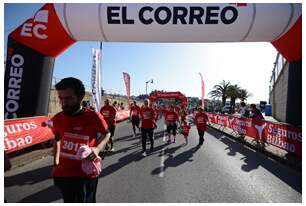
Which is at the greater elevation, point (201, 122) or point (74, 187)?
point (201, 122)

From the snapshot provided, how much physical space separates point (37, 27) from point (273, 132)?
8614mm

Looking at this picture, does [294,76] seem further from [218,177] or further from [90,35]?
[90,35]

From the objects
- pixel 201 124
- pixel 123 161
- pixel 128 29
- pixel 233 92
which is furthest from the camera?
pixel 233 92

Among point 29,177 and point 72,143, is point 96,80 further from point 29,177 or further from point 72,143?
point 72,143

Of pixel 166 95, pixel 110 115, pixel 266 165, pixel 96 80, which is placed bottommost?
pixel 266 165

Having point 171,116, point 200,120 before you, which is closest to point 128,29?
point 200,120

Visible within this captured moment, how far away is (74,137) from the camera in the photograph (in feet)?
8.55

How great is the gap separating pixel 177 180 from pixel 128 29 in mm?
4014

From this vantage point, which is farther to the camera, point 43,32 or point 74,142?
point 43,32

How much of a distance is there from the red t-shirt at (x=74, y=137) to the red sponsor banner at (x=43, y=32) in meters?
4.53

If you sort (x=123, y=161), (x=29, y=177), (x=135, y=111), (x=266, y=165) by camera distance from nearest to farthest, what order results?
(x=29, y=177) → (x=266, y=165) → (x=123, y=161) → (x=135, y=111)

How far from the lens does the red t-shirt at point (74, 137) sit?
257 centimetres

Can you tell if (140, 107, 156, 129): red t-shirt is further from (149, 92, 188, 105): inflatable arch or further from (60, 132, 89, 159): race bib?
(149, 92, 188, 105): inflatable arch

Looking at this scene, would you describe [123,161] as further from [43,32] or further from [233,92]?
[233,92]
